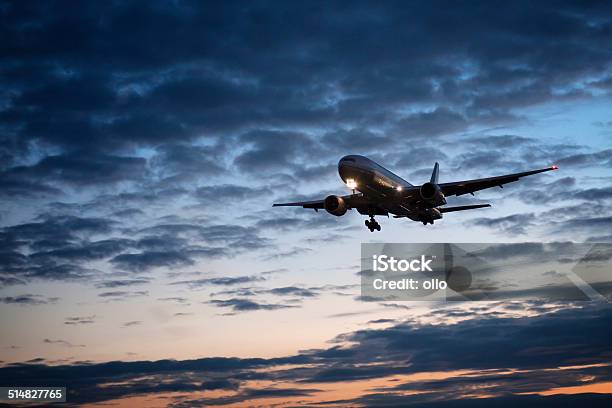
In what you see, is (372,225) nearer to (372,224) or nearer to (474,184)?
(372,224)

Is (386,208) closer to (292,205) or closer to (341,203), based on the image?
(341,203)

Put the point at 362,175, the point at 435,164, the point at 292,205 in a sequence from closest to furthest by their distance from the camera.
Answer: the point at 362,175 < the point at 292,205 < the point at 435,164

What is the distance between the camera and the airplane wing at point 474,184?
77.7 meters

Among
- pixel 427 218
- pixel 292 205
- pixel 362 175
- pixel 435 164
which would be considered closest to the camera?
pixel 362 175

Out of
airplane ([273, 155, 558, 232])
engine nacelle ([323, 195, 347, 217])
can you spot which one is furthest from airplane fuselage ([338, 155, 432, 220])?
engine nacelle ([323, 195, 347, 217])

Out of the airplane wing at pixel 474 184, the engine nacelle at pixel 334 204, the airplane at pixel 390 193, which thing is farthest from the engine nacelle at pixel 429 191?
the engine nacelle at pixel 334 204

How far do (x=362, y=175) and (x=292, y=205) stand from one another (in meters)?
15.6

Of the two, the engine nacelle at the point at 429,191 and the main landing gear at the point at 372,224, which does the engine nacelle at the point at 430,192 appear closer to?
the engine nacelle at the point at 429,191

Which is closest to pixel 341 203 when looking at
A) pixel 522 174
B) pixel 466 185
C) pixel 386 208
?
pixel 386 208

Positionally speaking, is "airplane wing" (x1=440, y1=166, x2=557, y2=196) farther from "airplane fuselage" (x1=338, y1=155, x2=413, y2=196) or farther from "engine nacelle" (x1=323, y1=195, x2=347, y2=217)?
"engine nacelle" (x1=323, y1=195, x2=347, y2=217)

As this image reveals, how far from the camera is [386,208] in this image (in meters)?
80.4

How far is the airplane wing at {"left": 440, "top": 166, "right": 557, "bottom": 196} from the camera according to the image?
77700 millimetres

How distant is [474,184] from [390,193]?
26.8 ft

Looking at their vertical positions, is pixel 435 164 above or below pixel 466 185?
above
